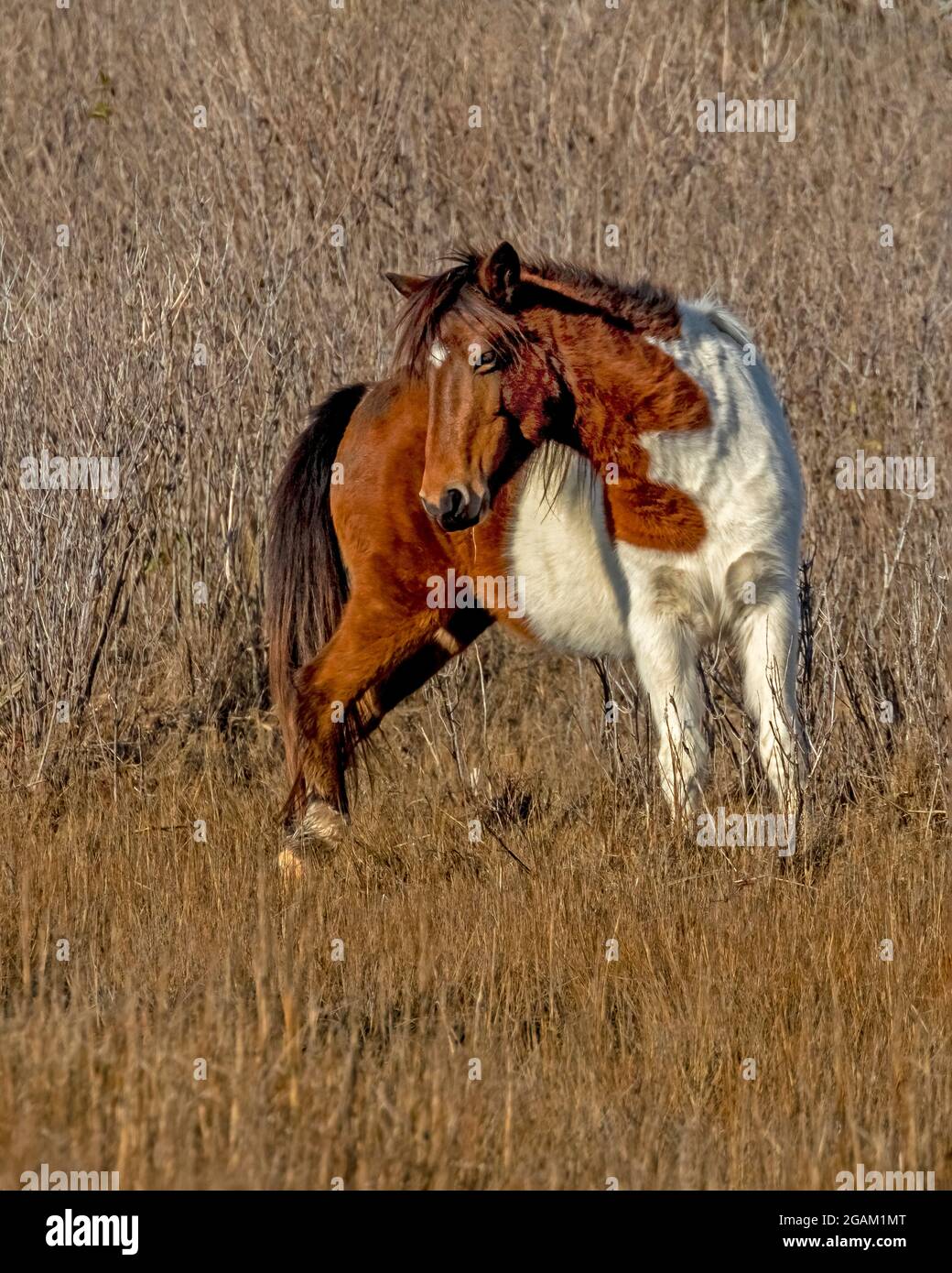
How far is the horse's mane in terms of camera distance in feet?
17.0

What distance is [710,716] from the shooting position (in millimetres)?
6156

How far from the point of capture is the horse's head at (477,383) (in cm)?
510

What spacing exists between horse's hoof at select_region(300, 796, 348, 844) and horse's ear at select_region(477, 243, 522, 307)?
185cm

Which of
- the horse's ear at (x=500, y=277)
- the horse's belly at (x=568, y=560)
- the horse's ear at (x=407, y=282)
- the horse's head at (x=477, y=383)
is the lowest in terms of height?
the horse's belly at (x=568, y=560)

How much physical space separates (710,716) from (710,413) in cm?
136

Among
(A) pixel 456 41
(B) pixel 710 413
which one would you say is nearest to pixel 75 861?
(B) pixel 710 413

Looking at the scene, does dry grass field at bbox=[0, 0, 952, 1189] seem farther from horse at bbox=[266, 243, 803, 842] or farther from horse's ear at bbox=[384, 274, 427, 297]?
horse's ear at bbox=[384, 274, 427, 297]

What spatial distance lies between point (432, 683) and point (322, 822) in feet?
4.52

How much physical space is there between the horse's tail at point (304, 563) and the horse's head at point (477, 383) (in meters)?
0.87

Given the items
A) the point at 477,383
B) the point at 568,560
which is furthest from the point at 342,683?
the point at 477,383

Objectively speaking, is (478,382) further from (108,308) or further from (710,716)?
(108,308)

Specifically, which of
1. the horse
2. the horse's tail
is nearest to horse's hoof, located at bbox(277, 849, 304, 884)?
the horse

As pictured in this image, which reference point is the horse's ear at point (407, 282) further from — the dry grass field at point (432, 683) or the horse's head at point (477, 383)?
the dry grass field at point (432, 683)

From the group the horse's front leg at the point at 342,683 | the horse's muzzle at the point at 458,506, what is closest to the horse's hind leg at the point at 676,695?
the horse's muzzle at the point at 458,506
